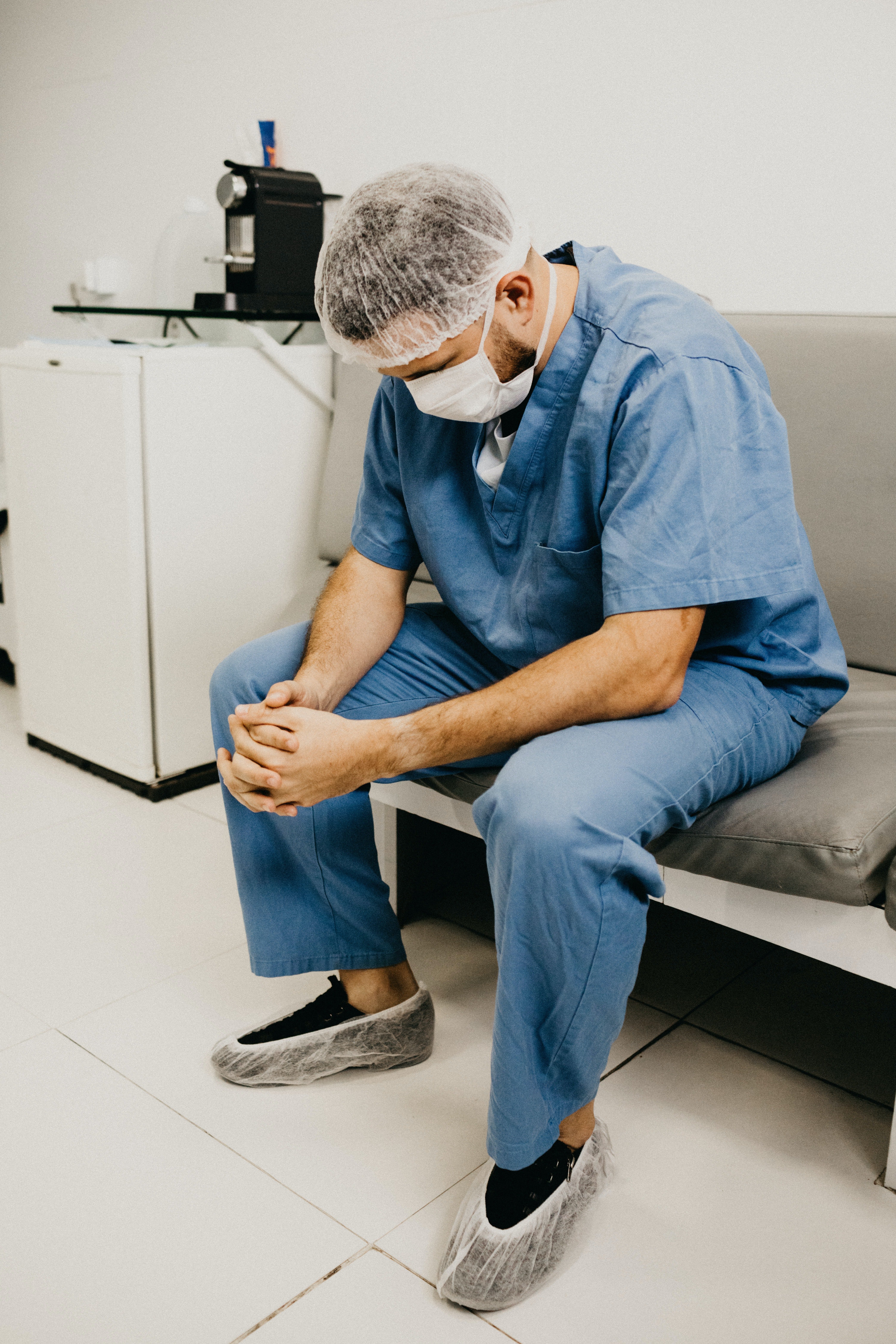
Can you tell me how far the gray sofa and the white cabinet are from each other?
0.73 metres

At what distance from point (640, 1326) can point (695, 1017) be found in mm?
487

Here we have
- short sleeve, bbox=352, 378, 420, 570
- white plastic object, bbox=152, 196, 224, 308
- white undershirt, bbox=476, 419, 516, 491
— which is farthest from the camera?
white plastic object, bbox=152, 196, 224, 308

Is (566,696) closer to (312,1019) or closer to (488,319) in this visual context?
(488,319)

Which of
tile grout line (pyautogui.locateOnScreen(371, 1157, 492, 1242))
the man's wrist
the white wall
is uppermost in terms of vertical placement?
the white wall

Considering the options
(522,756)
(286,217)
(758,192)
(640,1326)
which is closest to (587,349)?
(522,756)

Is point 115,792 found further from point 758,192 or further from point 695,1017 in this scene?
point 758,192

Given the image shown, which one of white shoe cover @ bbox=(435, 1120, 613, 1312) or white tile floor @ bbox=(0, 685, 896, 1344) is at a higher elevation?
white shoe cover @ bbox=(435, 1120, 613, 1312)

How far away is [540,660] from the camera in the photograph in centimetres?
106

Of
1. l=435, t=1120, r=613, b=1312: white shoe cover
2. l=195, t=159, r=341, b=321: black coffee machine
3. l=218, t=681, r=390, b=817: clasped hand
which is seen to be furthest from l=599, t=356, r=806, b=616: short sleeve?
l=195, t=159, r=341, b=321: black coffee machine

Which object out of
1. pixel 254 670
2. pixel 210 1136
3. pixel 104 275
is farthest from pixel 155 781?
pixel 104 275

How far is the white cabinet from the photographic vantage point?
185 cm

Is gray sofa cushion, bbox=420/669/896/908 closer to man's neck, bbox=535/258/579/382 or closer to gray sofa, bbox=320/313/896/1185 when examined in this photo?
gray sofa, bbox=320/313/896/1185

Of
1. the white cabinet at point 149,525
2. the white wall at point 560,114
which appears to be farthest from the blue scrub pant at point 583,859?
the white cabinet at point 149,525

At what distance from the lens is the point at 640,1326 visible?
→ 37.4 inches
